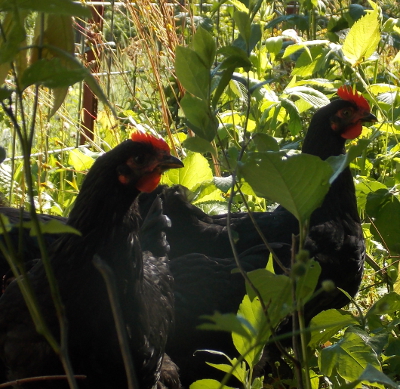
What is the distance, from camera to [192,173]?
298 centimetres

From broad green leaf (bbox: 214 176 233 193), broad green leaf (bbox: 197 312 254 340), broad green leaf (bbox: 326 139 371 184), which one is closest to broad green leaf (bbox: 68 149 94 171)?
broad green leaf (bbox: 214 176 233 193)

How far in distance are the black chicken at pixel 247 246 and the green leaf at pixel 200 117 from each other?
57.9 inches

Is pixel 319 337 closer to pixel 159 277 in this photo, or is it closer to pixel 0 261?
pixel 159 277

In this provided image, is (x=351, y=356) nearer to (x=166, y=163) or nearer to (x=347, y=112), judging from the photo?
(x=166, y=163)

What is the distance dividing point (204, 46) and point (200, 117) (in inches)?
4.6

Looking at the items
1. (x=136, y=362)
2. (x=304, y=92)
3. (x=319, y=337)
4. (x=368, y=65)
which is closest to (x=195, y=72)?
(x=319, y=337)

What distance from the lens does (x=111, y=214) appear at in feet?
6.00

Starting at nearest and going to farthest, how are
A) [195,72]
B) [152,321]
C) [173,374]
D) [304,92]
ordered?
1. [195,72]
2. [152,321]
3. [173,374]
4. [304,92]

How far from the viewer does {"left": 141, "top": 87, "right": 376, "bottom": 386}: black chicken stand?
92.3 inches

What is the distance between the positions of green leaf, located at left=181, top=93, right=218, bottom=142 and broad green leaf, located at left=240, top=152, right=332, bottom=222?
0.76 ft

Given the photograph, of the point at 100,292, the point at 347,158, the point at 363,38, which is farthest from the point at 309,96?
the point at 347,158

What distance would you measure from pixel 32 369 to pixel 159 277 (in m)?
0.71

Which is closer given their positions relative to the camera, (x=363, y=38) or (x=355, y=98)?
(x=363, y=38)

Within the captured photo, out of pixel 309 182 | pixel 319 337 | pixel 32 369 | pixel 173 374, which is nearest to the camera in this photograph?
pixel 309 182
